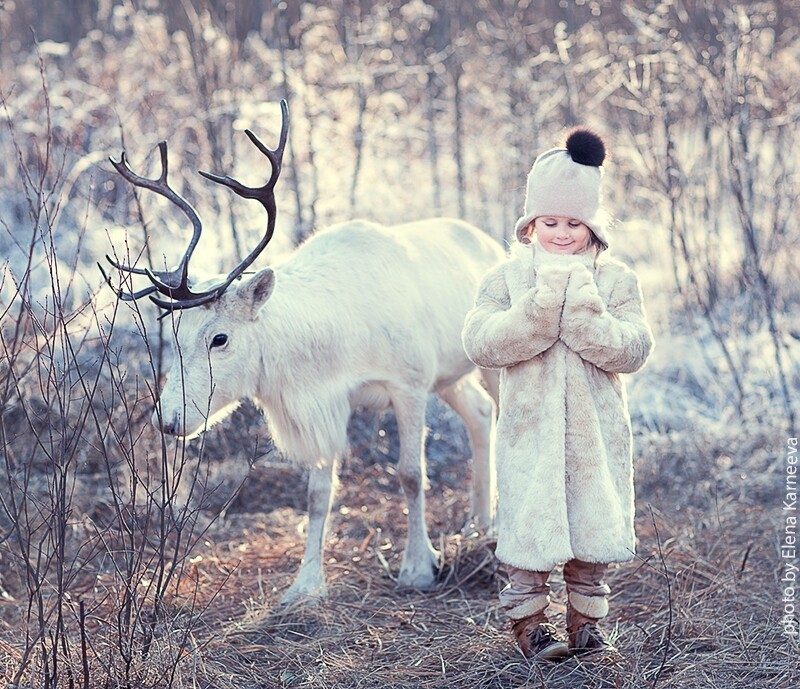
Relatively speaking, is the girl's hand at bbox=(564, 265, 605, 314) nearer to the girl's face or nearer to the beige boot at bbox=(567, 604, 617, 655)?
the girl's face

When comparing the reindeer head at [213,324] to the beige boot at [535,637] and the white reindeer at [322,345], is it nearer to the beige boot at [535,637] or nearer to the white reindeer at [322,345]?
the white reindeer at [322,345]

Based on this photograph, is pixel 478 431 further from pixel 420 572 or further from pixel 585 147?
pixel 585 147

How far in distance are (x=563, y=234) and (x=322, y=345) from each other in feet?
5.53

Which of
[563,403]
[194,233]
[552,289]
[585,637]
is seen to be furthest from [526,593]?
[194,233]

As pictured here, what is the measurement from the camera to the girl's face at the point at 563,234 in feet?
11.6

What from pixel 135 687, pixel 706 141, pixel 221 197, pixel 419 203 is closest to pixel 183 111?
pixel 221 197

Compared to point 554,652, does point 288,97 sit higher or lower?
higher

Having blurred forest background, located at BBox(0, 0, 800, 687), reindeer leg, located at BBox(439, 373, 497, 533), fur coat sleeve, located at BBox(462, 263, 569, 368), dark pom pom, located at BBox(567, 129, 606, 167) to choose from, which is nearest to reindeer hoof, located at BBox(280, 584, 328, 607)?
blurred forest background, located at BBox(0, 0, 800, 687)

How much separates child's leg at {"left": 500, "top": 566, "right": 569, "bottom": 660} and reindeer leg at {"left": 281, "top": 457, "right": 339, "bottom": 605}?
1.31 metres

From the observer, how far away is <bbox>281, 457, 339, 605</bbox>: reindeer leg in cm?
475

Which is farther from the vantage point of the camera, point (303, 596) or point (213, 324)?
point (303, 596)

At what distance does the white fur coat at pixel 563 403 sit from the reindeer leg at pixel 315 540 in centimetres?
146

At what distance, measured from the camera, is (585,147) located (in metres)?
3.53

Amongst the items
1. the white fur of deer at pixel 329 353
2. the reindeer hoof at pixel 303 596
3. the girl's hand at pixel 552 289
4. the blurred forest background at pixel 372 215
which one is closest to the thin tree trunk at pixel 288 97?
the blurred forest background at pixel 372 215
